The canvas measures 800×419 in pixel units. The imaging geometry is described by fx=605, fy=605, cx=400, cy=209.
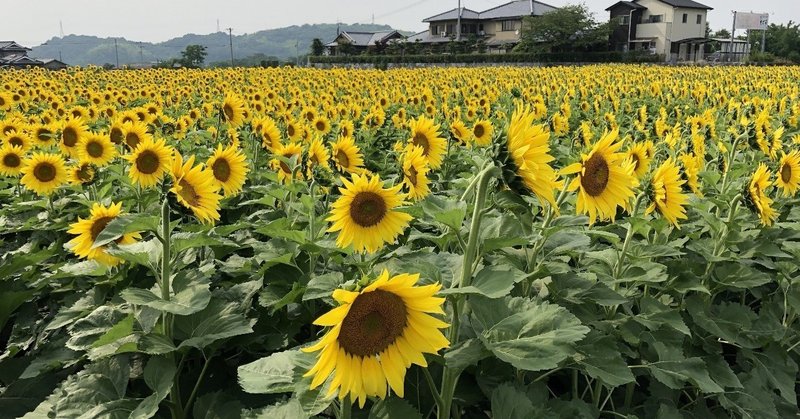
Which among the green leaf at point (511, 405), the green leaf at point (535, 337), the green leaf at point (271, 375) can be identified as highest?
the green leaf at point (535, 337)

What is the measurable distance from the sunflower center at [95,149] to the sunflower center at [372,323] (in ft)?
13.0

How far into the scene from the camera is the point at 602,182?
7.35 feet

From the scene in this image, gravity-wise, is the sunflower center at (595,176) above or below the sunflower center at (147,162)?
above

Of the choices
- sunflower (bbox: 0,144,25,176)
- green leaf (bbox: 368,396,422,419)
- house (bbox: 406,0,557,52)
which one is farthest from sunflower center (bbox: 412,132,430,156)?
house (bbox: 406,0,557,52)

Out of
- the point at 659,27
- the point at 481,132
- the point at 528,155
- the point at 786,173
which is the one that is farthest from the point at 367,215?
the point at 659,27

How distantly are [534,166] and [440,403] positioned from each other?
801 mm

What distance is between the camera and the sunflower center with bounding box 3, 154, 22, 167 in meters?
4.82

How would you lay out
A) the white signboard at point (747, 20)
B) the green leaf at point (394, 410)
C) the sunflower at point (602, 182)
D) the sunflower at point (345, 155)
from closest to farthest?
the green leaf at point (394, 410), the sunflower at point (602, 182), the sunflower at point (345, 155), the white signboard at point (747, 20)

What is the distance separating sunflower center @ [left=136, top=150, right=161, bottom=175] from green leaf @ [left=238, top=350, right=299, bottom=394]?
1992 mm

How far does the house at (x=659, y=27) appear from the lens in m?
69.1

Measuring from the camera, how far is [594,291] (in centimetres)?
247

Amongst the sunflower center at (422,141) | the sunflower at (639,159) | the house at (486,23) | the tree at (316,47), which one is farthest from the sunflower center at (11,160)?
the house at (486,23)

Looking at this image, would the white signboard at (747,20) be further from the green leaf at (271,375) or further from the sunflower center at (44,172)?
the green leaf at (271,375)

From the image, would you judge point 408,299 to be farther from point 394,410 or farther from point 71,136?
point 71,136
